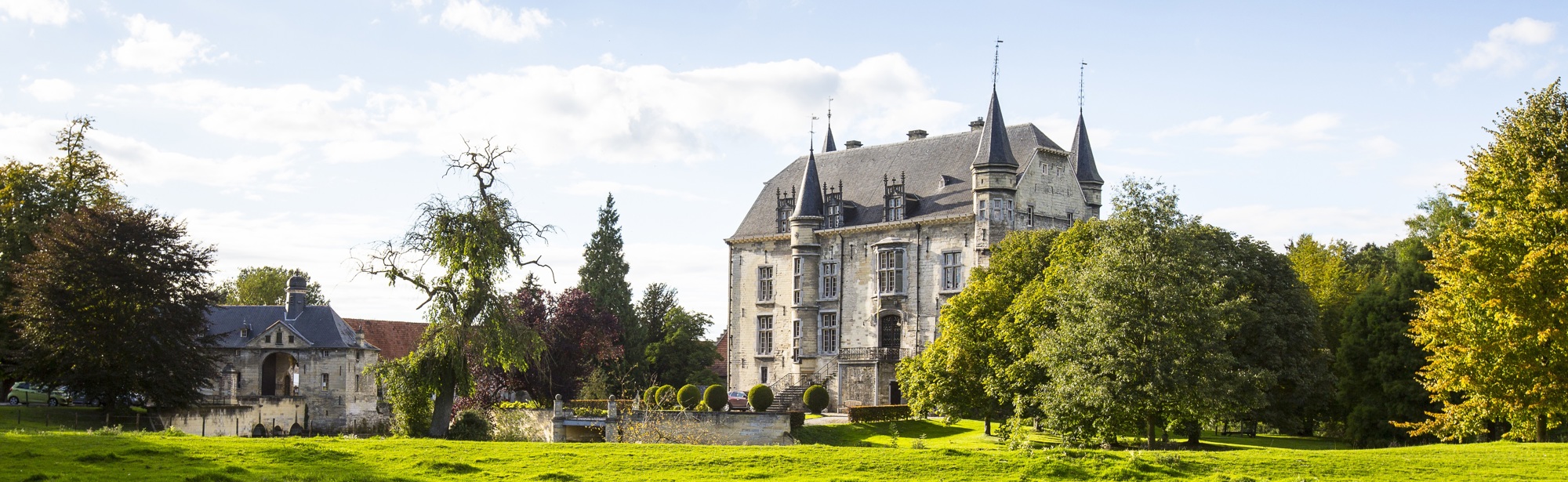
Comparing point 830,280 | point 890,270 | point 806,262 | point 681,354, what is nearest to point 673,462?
point 890,270

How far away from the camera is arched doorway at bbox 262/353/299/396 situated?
→ 60.8m

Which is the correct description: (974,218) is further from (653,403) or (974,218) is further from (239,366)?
(239,366)

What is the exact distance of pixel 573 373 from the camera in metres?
54.3

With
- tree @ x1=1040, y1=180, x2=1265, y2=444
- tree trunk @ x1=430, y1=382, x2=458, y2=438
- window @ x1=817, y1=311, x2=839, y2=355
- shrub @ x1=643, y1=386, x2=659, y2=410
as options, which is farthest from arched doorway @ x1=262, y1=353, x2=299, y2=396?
tree @ x1=1040, y1=180, x2=1265, y2=444

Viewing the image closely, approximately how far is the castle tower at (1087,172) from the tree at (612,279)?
24.5 meters

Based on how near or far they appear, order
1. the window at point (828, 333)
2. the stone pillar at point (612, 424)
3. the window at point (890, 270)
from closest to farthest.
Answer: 1. the stone pillar at point (612, 424)
2. the window at point (890, 270)
3. the window at point (828, 333)

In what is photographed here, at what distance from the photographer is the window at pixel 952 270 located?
51625 millimetres

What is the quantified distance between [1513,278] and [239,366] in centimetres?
5048

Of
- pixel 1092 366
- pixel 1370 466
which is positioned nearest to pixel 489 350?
pixel 1092 366

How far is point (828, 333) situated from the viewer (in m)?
57.2

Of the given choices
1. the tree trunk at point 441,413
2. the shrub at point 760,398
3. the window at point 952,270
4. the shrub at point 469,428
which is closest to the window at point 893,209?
the window at point 952,270

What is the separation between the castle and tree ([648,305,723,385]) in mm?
9791

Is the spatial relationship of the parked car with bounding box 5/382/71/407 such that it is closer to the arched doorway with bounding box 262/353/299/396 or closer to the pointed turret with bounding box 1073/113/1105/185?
the arched doorway with bounding box 262/353/299/396

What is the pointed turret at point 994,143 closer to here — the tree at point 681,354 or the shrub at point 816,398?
the shrub at point 816,398
